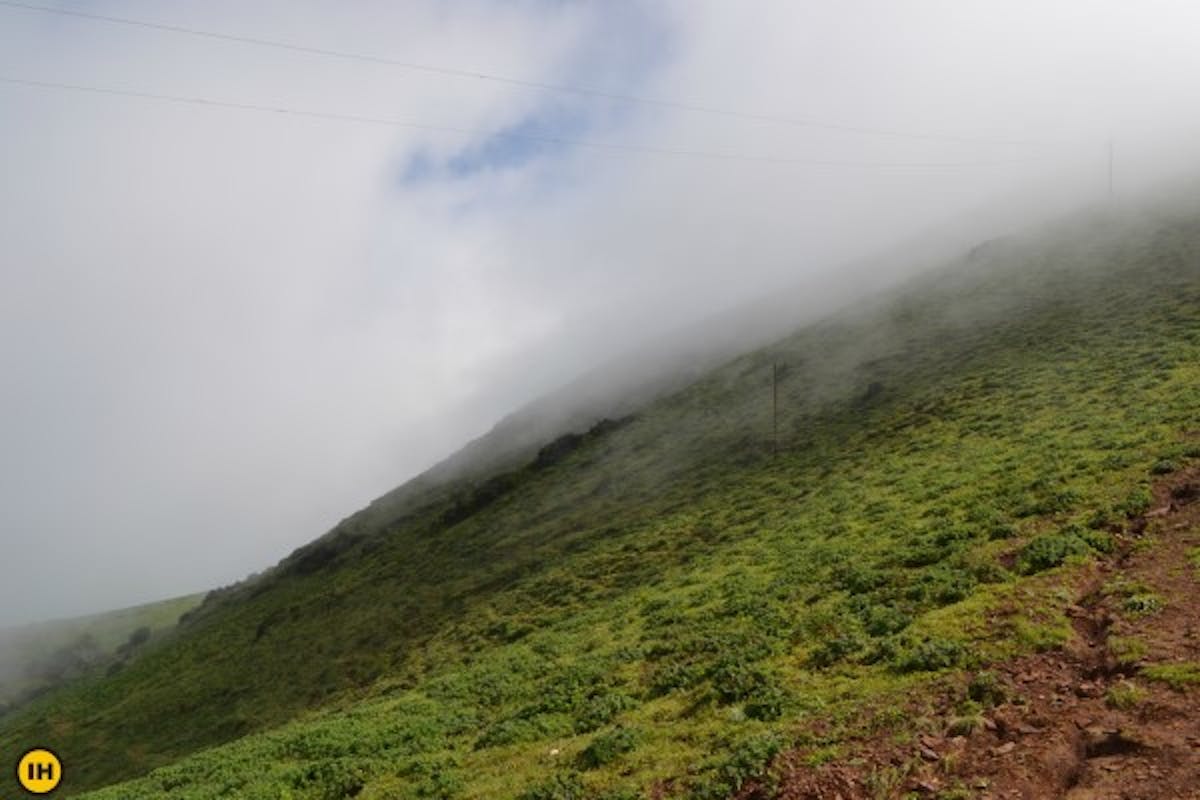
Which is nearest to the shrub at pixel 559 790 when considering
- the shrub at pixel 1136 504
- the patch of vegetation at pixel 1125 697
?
the patch of vegetation at pixel 1125 697

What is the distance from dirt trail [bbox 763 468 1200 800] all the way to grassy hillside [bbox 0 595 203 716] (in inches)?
4493

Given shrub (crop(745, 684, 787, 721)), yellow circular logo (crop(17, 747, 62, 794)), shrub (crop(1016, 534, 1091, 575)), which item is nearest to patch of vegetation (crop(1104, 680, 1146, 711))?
shrub (crop(745, 684, 787, 721))

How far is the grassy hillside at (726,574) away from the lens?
14.2 m

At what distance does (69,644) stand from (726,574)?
170 m

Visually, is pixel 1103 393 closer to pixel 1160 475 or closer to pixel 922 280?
pixel 1160 475

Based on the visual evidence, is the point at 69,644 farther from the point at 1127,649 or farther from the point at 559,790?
the point at 1127,649

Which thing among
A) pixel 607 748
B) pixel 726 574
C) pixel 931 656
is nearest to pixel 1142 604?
pixel 931 656

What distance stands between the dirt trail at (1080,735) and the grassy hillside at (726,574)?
2.90ft

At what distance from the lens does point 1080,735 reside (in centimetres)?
952

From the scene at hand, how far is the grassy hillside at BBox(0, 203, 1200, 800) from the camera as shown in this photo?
46.5ft

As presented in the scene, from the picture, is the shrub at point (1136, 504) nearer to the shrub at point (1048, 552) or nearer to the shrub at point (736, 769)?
the shrub at point (1048, 552)

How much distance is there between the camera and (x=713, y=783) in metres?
10.7

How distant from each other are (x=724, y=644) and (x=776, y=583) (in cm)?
450

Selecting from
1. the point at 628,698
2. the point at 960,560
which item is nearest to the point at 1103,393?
the point at 960,560
